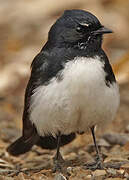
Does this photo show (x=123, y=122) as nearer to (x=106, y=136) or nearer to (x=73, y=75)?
(x=106, y=136)

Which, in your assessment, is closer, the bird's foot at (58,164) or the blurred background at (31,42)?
the bird's foot at (58,164)

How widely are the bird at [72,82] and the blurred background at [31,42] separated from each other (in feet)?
6.78

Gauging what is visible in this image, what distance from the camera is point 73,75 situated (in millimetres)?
6859

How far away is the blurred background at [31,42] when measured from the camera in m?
10.3

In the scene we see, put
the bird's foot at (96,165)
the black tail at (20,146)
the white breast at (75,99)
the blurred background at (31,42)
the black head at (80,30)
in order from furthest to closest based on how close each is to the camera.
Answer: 1. the blurred background at (31,42)
2. the black tail at (20,146)
3. the bird's foot at (96,165)
4. the black head at (80,30)
5. the white breast at (75,99)

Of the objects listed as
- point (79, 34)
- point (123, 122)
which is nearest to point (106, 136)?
point (123, 122)

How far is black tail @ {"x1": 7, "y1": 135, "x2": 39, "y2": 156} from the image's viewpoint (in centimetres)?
838

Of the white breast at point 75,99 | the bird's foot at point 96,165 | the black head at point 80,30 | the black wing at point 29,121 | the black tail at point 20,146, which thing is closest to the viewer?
the white breast at point 75,99

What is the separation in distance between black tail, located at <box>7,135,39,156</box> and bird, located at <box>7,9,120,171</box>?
0.74 meters

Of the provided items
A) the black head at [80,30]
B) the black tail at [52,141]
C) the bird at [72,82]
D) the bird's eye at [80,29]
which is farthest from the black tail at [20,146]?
the bird's eye at [80,29]

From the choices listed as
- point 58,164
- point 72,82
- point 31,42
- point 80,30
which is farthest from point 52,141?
point 31,42

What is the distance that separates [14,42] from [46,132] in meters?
6.89

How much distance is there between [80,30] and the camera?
7.23 metres

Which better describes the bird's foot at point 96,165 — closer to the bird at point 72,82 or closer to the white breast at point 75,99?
the bird at point 72,82
